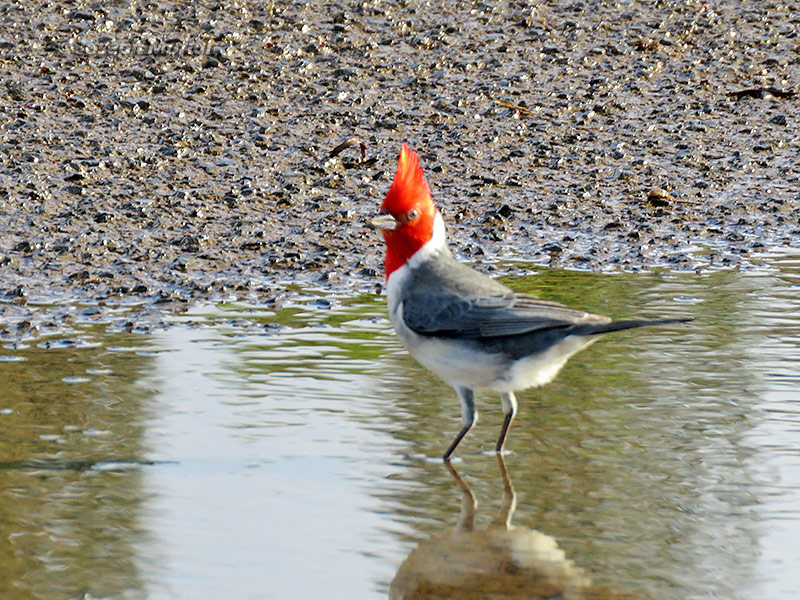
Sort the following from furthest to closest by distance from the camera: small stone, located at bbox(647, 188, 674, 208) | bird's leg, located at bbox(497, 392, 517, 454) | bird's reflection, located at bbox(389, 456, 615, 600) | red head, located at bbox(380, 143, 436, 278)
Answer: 1. small stone, located at bbox(647, 188, 674, 208)
2. red head, located at bbox(380, 143, 436, 278)
3. bird's leg, located at bbox(497, 392, 517, 454)
4. bird's reflection, located at bbox(389, 456, 615, 600)

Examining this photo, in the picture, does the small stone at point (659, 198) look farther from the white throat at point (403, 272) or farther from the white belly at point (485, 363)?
the white belly at point (485, 363)

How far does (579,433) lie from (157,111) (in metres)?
4.74

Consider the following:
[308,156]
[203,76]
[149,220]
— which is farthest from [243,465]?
[203,76]

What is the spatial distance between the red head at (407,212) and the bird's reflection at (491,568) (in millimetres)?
1148

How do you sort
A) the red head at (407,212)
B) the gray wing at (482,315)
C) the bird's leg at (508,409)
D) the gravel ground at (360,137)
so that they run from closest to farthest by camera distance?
the gray wing at (482,315)
the bird's leg at (508,409)
the red head at (407,212)
the gravel ground at (360,137)

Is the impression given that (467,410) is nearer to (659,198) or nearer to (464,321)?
(464,321)

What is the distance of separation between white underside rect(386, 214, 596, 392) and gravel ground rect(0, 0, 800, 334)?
5.75ft

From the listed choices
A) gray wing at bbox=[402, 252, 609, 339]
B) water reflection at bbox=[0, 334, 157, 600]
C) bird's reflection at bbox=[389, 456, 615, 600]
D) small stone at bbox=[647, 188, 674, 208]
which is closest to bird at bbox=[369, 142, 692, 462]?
gray wing at bbox=[402, 252, 609, 339]

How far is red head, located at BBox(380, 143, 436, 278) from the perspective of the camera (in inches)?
185

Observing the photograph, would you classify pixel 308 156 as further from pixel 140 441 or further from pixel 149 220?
pixel 140 441

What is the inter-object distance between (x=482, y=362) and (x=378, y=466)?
52 cm

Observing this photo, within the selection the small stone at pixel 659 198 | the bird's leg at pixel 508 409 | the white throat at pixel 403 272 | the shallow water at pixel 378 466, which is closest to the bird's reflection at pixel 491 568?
the shallow water at pixel 378 466

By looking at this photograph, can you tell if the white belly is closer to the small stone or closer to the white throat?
the white throat

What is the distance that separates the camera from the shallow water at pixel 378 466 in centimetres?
361
